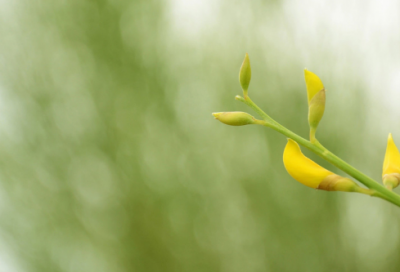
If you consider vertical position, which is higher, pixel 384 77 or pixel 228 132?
pixel 384 77

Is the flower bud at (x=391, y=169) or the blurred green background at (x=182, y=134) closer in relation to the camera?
the flower bud at (x=391, y=169)

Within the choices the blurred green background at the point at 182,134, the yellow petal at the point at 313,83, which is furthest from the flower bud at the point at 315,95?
the blurred green background at the point at 182,134

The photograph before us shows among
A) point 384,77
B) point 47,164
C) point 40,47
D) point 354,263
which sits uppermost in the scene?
point 40,47

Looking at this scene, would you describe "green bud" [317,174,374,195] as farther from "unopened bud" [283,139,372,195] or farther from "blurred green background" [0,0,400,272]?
"blurred green background" [0,0,400,272]

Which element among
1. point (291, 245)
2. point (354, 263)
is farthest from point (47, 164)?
point (354, 263)

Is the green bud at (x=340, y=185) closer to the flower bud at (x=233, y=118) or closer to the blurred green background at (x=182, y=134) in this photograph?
the flower bud at (x=233, y=118)

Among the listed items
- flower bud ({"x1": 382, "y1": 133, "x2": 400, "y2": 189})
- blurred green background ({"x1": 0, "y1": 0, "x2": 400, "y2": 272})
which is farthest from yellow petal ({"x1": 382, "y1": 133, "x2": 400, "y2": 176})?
blurred green background ({"x1": 0, "y1": 0, "x2": 400, "y2": 272})

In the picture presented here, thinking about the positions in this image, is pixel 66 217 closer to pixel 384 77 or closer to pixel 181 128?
pixel 181 128
